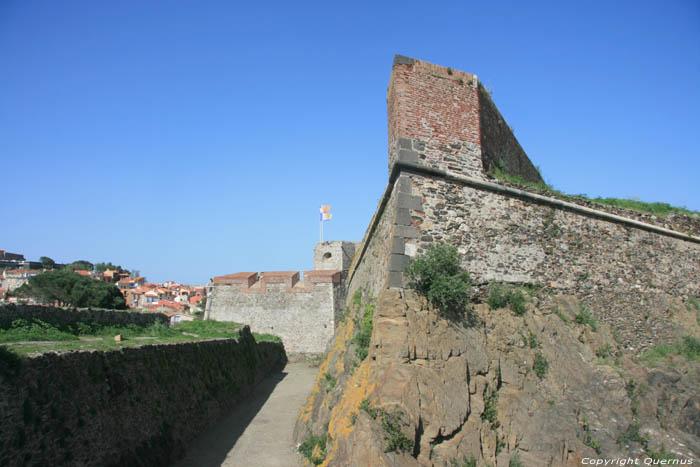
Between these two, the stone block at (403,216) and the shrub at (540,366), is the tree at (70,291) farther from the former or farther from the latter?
the shrub at (540,366)

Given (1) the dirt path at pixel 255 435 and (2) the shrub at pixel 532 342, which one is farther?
(1) the dirt path at pixel 255 435

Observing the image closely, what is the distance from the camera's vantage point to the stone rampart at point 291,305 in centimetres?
2297

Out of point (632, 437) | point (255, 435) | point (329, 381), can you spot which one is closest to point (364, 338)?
point (329, 381)

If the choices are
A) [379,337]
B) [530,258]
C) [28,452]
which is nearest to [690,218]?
[530,258]

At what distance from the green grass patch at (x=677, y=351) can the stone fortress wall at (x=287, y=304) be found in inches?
613

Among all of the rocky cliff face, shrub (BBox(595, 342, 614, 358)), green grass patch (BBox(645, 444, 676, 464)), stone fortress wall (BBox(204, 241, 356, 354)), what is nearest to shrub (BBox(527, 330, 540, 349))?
the rocky cliff face

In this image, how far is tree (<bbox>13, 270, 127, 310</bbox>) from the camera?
34.1 meters

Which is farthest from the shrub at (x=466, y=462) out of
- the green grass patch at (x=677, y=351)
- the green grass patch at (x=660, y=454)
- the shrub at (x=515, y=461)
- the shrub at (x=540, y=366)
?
the green grass patch at (x=677, y=351)

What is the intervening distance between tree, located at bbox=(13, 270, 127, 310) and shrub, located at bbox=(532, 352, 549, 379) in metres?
36.0

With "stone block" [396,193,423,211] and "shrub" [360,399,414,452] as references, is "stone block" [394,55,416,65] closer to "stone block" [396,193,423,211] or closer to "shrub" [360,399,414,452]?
"stone block" [396,193,423,211]

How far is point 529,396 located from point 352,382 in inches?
115

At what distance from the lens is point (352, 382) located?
6.96 meters

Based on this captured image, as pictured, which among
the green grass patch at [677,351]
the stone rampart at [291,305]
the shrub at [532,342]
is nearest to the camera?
the shrub at [532,342]

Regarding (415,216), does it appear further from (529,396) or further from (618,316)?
(618,316)
